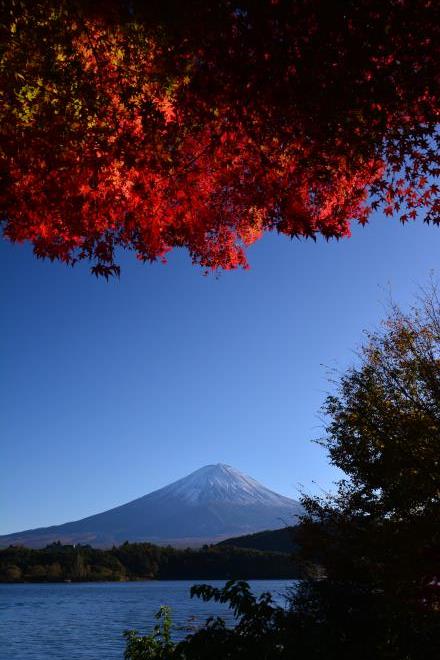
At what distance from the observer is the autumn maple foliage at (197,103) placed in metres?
4.35

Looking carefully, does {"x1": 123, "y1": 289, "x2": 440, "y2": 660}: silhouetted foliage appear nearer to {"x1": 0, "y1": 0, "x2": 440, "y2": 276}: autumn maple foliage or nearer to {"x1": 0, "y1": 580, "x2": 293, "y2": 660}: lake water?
{"x1": 0, "y1": 0, "x2": 440, "y2": 276}: autumn maple foliage

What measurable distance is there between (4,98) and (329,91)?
9.54 ft

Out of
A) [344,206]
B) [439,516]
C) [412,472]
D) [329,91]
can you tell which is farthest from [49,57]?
[439,516]

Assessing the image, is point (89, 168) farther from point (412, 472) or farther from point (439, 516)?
point (439, 516)

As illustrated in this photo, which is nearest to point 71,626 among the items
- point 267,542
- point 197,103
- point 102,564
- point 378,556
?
point 378,556

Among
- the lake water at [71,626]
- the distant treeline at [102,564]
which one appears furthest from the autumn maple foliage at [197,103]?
the distant treeline at [102,564]

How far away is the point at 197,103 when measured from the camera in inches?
191

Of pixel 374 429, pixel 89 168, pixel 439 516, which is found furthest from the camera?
pixel 374 429

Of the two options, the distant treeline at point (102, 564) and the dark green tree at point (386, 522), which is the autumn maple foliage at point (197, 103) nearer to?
the dark green tree at point (386, 522)

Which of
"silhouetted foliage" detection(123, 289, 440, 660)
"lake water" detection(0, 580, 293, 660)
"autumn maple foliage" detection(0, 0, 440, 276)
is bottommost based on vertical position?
"lake water" detection(0, 580, 293, 660)

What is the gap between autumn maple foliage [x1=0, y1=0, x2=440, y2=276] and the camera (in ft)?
14.3

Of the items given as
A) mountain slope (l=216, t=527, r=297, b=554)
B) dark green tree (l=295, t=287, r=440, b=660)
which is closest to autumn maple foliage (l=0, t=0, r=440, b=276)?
dark green tree (l=295, t=287, r=440, b=660)

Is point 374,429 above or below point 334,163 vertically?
below

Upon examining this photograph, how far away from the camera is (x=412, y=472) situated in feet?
20.5
